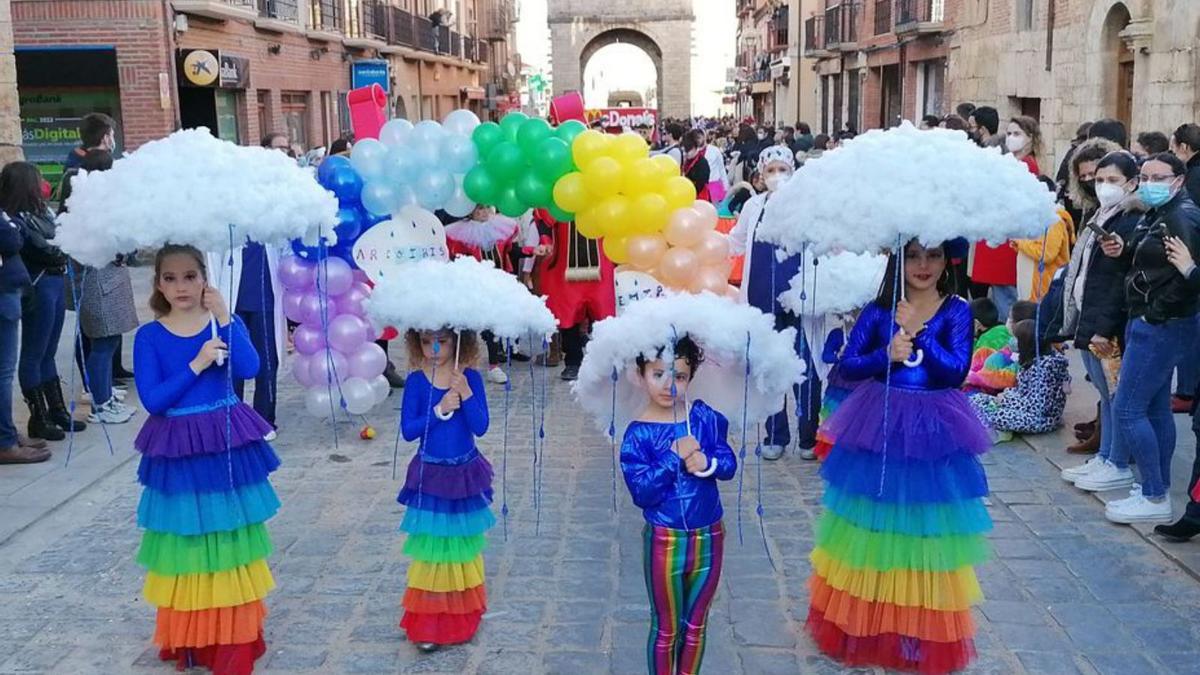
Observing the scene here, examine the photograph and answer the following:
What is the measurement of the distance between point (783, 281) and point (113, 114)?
13052mm

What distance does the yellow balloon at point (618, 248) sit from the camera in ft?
23.1

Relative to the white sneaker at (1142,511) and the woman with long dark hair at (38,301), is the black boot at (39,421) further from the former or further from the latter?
the white sneaker at (1142,511)

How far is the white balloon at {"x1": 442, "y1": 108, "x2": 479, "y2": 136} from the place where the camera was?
7.60m

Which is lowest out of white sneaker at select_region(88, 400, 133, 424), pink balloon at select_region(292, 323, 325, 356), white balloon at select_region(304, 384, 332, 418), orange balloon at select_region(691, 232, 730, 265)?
white sneaker at select_region(88, 400, 133, 424)

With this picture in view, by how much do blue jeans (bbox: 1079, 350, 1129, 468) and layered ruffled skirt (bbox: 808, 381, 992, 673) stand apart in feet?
8.39

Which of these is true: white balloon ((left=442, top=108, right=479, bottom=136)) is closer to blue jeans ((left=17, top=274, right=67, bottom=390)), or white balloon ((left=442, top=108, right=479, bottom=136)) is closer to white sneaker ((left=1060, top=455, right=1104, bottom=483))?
blue jeans ((left=17, top=274, right=67, bottom=390))

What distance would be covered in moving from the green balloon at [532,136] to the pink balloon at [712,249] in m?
1.20

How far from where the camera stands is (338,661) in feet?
15.0

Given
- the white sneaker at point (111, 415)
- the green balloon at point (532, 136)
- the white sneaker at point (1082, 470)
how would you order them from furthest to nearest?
the white sneaker at point (111, 415)
the green balloon at point (532, 136)
the white sneaker at point (1082, 470)

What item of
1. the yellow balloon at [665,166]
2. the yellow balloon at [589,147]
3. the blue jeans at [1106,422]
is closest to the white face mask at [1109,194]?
the blue jeans at [1106,422]

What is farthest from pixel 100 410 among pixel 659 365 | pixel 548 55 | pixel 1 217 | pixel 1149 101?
pixel 548 55

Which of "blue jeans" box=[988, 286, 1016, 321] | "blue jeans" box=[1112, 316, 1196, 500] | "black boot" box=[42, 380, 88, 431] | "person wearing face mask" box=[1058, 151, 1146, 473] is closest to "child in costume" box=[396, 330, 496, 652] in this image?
"blue jeans" box=[1112, 316, 1196, 500]

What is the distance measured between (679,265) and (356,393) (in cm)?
252

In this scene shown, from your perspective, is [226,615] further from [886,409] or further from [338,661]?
[886,409]
